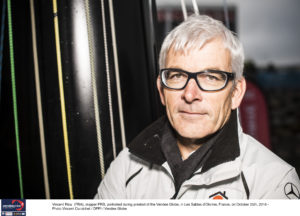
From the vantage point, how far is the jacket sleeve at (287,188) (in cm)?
80

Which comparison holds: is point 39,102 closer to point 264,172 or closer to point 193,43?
point 193,43

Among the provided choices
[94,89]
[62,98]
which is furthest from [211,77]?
[62,98]

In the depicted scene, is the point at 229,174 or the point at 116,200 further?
the point at 116,200

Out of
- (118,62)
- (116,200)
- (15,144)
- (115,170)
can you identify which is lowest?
(116,200)

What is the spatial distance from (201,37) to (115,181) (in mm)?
589

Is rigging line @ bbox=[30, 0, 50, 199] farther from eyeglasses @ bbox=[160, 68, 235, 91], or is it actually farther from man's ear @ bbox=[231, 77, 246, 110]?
man's ear @ bbox=[231, 77, 246, 110]

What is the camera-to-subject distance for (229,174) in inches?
32.7

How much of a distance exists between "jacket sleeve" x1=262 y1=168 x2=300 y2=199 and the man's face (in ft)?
0.82

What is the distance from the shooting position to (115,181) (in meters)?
0.97

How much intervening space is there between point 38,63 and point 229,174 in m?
0.81

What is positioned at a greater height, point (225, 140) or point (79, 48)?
point (79, 48)

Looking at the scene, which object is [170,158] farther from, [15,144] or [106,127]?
[15,144]

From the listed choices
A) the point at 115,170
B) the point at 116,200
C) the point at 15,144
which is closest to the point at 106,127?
the point at 115,170

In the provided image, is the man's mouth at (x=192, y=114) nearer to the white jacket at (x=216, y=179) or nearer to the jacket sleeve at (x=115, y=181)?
the white jacket at (x=216, y=179)
